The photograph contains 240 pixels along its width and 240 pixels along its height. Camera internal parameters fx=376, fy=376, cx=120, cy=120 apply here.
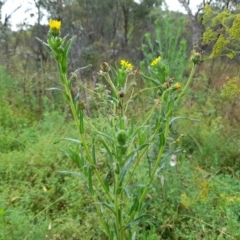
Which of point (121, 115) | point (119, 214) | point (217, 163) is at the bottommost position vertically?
point (217, 163)

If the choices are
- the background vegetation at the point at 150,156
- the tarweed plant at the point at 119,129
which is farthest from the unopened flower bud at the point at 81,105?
the background vegetation at the point at 150,156

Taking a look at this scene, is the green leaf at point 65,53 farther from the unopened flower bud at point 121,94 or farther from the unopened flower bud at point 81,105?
the unopened flower bud at point 121,94

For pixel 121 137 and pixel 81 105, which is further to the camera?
pixel 81 105

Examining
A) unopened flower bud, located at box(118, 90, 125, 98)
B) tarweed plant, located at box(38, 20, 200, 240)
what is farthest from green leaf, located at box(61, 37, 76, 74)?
unopened flower bud, located at box(118, 90, 125, 98)

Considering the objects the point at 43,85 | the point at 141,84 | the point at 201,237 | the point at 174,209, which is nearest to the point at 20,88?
the point at 43,85

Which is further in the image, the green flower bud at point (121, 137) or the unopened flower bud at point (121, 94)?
the unopened flower bud at point (121, 94)

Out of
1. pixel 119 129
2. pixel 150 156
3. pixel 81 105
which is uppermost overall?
pixel 81 105

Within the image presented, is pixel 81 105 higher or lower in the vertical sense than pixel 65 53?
lower

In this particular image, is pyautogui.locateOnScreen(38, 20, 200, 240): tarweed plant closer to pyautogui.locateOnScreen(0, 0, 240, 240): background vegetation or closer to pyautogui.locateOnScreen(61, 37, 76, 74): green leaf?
pyautogui.locateOnScreen(61, 37, 76, 74): green leaf

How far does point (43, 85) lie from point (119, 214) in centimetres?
460

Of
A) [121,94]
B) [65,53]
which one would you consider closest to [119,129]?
[121,94]

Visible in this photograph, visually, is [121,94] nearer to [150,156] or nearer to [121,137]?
[121,137]

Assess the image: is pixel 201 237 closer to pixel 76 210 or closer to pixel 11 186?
pixel 76 210

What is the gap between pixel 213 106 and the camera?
5.34m
